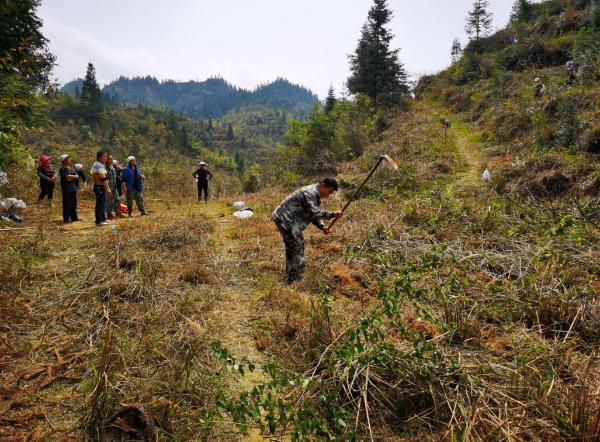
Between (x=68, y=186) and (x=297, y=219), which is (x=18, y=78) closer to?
(x=68, y=186)

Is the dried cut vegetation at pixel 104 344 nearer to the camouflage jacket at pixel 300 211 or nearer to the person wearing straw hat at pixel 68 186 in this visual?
the camouflage jacket at pixel 300 211

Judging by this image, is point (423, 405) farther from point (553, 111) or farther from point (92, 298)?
point (553, 111)

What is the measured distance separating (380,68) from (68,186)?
22.0 meters

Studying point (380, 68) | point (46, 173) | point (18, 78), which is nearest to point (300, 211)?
point (46, 173)

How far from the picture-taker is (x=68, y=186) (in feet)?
28.6

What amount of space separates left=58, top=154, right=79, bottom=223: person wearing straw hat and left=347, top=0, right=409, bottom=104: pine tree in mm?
20508

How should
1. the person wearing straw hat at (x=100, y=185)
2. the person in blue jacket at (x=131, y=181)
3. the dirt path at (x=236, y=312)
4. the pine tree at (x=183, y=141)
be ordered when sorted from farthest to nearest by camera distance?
the pine tree at (x=183, y=141) < the person in blue jacket at (x=131, y=181) < the person wearing straw hat at (x=100, y=185) < the dirt path at (x=236, y=312)

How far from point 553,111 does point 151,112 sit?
84.1 meters

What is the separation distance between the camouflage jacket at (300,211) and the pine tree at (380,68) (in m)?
21.3

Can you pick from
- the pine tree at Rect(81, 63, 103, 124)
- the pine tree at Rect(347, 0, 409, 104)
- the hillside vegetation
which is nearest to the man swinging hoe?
the hillside vegetation

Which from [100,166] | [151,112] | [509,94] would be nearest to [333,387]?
[100,166]

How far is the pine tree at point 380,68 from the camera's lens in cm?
2505

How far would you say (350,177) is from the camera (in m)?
13.0

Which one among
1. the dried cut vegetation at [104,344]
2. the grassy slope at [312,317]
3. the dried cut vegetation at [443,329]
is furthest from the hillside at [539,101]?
the dried cut vegetation at [104,344]
